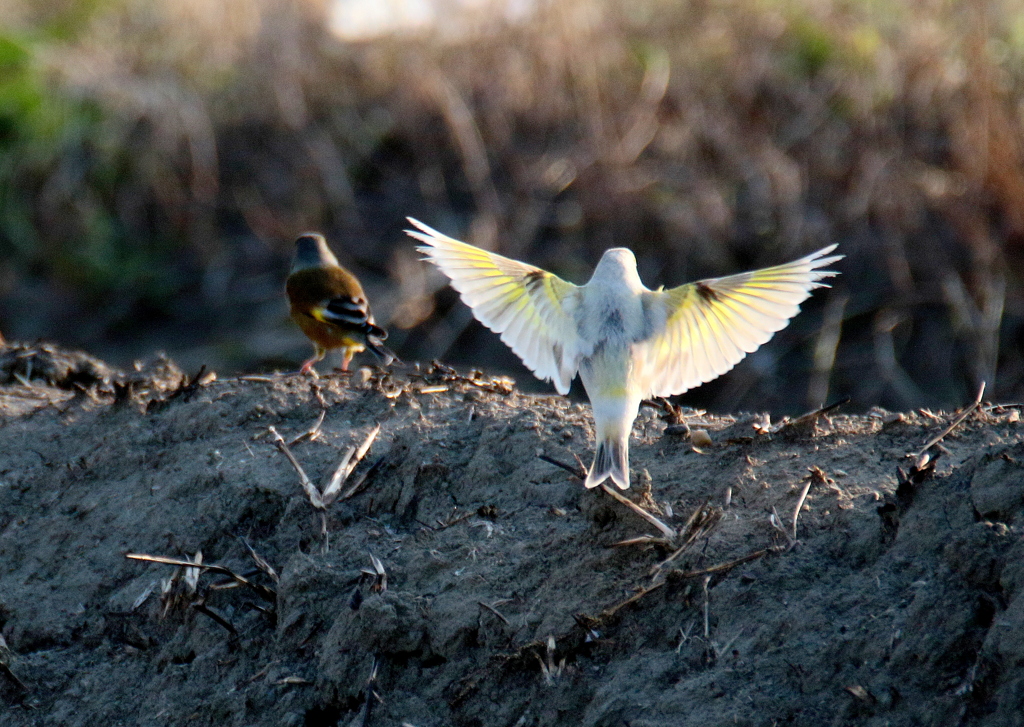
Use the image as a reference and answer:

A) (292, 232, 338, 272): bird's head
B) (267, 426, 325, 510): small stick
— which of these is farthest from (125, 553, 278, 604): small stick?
(292, 232, 338, 272): bird's head

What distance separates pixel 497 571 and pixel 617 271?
3.29 ft

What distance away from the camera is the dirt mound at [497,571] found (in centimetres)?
269

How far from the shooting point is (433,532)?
3340mm

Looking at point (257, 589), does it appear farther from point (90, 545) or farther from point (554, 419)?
point (554, 419)

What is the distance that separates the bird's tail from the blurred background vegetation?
15.8 feet

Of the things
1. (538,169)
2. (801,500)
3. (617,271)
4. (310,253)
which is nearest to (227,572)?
(617,271)

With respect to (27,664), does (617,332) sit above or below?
above

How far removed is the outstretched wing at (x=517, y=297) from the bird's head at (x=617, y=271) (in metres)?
0.11

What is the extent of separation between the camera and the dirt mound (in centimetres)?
269

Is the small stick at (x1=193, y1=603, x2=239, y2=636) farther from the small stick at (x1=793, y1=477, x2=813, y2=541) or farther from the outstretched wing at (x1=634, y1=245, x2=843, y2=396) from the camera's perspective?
the small stick at (x1=793, y1=477, x2=813, y2=541)

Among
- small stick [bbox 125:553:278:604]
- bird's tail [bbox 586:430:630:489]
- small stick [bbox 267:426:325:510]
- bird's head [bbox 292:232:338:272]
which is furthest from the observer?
bird's head [bbox 292:232:338:272]

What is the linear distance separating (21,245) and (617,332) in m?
7.65

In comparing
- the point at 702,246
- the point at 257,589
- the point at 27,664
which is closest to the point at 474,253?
the point at 257,589

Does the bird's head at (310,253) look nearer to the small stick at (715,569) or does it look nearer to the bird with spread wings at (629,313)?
the bird with spread wings at (629,313)
